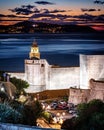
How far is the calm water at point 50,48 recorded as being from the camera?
69.5 feet

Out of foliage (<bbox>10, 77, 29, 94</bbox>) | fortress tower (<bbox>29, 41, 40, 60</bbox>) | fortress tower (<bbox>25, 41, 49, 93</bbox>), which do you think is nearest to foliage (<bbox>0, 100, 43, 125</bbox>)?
foliage (<bbox>10, 77, 29, 94</bbox>)

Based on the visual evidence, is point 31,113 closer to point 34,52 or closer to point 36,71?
point 36,71

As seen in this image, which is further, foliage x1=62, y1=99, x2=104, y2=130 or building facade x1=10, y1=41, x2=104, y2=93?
building facade x1=10, y1=41, x2=104, y2=93

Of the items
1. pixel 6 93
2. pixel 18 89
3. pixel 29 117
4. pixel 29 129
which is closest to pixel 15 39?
pixel 18 89

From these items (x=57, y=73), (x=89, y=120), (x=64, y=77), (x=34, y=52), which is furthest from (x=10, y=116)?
(x=34, y=52)

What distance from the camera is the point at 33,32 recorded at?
21.6 m

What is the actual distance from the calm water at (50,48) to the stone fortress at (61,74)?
0.25 metres

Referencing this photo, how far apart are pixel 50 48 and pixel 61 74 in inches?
34.8

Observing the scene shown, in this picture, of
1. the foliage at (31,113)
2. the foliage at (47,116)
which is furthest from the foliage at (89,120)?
the foliage at (47,116)

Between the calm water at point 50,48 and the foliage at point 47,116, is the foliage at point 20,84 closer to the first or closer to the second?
the calm water at point 50,48

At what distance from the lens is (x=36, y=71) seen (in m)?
22.8

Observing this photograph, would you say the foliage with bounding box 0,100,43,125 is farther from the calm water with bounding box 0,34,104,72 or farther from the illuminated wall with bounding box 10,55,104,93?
the calm water with bounding box 0,34,104,72

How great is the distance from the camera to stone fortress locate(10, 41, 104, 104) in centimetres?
2055

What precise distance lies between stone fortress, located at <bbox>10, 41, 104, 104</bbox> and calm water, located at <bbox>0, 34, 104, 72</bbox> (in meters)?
0.25
